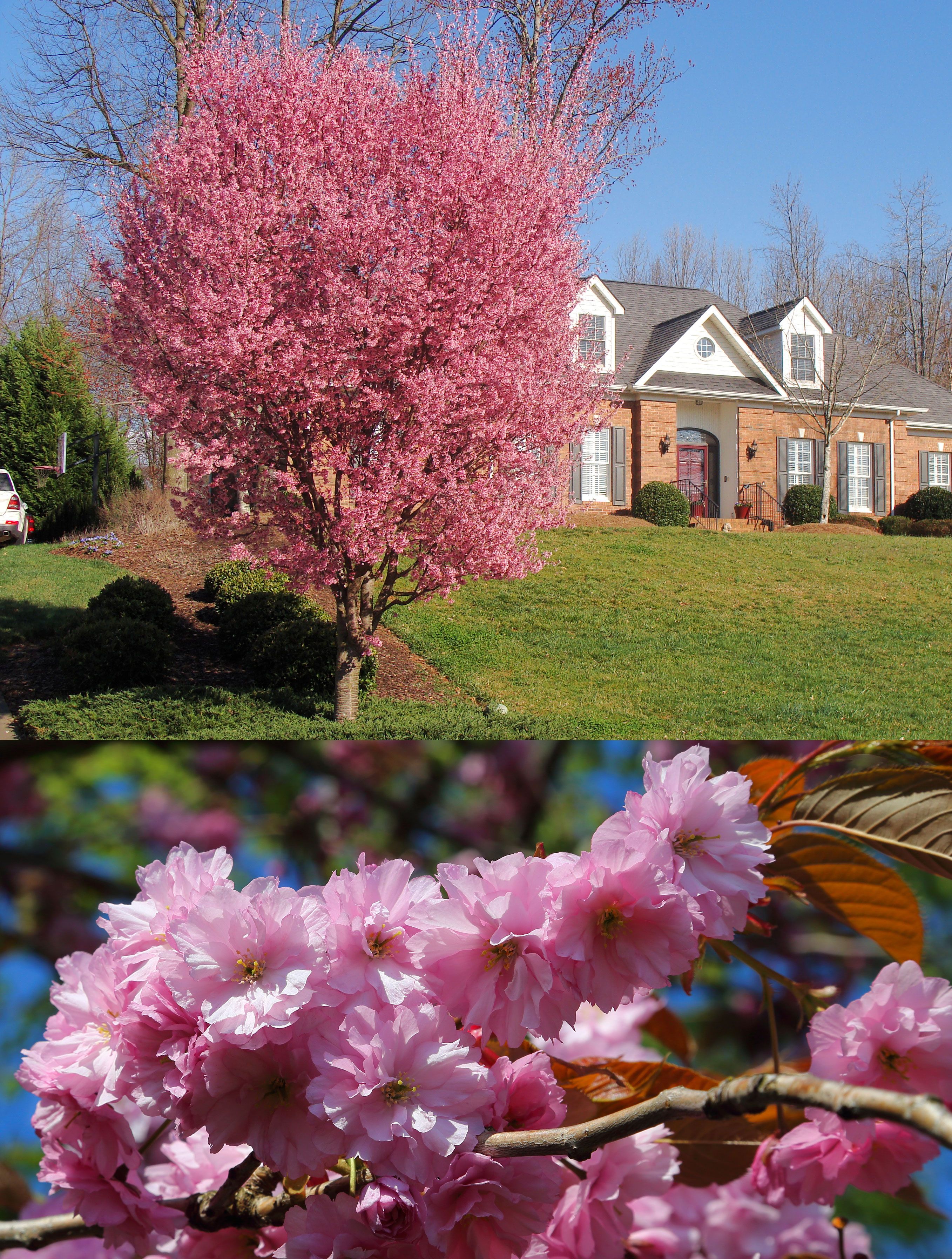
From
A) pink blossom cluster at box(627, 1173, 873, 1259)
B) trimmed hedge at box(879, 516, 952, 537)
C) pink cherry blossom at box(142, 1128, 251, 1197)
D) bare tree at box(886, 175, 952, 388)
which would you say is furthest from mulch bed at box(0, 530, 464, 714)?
bare tree at box(886, 175, 952, 388)

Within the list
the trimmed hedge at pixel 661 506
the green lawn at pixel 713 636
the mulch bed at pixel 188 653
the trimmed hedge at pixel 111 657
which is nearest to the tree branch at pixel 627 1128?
the green lawn at pixel 713 636

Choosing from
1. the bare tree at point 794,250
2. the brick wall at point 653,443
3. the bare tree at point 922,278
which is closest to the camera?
the bare tree at point 794,250

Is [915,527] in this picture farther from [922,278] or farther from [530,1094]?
[530,1094]

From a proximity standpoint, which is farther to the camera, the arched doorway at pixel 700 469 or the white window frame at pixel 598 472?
the arched doorway at pixel 700 469

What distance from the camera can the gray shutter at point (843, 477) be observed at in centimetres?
1110

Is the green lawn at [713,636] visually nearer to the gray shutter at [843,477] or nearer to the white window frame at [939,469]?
the gray shutter at [843,477]

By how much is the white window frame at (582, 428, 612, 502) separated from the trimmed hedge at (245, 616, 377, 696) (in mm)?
4010

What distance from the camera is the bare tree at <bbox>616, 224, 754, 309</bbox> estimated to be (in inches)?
422

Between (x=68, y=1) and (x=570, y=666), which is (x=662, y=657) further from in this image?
(x=68, y=1)

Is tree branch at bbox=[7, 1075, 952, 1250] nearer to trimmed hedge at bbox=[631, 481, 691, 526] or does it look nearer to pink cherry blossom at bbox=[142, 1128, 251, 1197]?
pink cherry blossom at bbox=[142, 1128, 251, 1197]

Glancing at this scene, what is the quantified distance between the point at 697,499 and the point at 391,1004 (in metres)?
10.8

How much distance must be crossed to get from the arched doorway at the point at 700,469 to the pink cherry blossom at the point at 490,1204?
10.6m

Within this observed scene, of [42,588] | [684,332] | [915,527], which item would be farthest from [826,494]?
[42,588]

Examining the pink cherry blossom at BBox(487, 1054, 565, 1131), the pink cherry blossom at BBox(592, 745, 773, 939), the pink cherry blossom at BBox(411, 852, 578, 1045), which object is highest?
the pink cherry blossom at BBox(592, 745, 773, 939)
